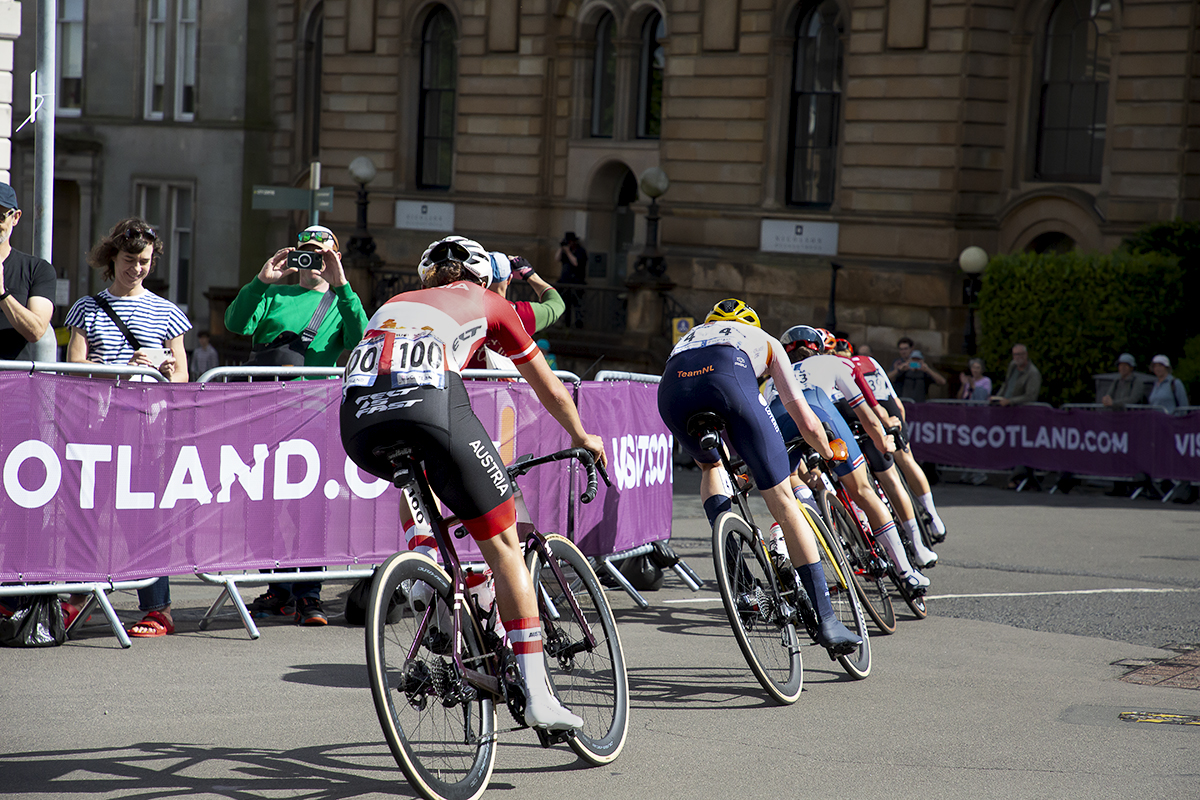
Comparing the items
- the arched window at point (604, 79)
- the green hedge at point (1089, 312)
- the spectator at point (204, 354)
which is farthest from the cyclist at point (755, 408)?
the arched window at point (604, 79)

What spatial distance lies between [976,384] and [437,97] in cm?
1953

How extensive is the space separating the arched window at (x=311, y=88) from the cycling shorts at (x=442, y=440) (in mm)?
37570

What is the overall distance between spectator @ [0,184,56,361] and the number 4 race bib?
345 centimetres

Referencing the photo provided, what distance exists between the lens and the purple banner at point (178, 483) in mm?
7766

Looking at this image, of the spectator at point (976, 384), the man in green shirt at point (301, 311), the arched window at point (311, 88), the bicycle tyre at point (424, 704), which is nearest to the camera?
Answer: the bicycle tyre at point (424, 704)

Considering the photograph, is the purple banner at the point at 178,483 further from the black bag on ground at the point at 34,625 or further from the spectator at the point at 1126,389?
the spectator at the point at 1126,389

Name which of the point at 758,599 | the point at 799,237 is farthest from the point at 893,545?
the point at 799,237

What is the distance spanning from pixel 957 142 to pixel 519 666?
23.6 metres

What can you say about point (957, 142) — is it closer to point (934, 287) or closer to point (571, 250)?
point (934, 287)

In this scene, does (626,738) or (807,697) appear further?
(807,697)

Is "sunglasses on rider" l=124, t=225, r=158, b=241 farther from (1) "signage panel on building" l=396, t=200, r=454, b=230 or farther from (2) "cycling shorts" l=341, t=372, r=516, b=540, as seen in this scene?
(1) "signage panel on building" l=396, t=200, r=454, b=230

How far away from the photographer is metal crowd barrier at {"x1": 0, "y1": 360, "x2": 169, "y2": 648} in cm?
775

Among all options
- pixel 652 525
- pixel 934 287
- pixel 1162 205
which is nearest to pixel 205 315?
pixel 934 287

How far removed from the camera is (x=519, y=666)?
214 inches
